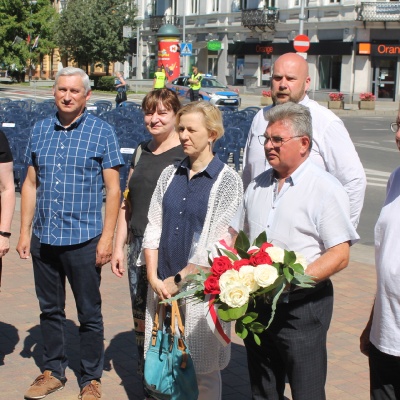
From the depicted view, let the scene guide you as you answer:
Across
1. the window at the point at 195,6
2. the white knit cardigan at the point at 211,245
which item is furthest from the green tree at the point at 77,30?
the white knit cardigan at the point at 211,245

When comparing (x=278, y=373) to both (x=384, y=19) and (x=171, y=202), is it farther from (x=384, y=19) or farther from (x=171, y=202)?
(x=384, y=19)

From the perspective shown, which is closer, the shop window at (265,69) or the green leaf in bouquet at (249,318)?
the green leaf in bouquet at (249,318)

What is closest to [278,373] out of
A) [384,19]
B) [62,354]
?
[62,354]

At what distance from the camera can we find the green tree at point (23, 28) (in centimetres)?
5300

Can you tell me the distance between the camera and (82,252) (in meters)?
4.78

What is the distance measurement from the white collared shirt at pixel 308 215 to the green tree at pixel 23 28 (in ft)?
164

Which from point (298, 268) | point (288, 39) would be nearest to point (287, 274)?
point (298, 268)

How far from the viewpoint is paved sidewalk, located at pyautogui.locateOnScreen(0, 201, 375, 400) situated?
514 centimetres

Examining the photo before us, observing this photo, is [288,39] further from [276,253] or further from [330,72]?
[276,253]

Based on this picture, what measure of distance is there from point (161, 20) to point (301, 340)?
60664mm

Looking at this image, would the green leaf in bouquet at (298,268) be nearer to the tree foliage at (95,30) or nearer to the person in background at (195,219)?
the person in background at (195,219)

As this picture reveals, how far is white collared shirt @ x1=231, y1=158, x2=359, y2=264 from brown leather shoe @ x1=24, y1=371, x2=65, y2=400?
209 centimetres

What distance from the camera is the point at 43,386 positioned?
496 cm

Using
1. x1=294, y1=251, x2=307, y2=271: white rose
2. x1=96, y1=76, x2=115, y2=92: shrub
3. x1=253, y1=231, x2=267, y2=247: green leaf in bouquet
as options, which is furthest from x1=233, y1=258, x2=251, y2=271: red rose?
x1=96, y1=76, x2=115, y2=92: shrub
